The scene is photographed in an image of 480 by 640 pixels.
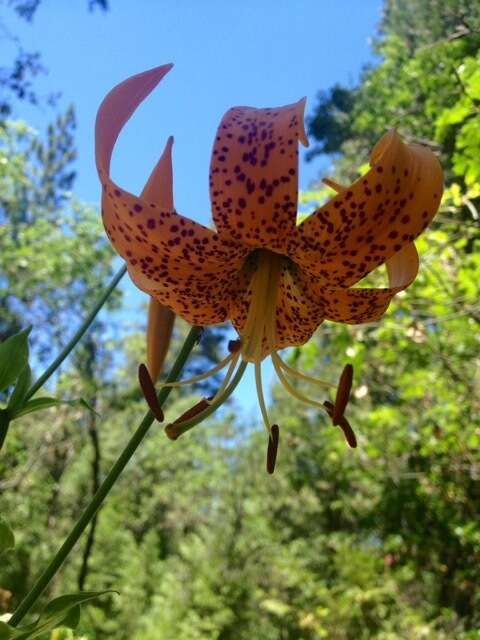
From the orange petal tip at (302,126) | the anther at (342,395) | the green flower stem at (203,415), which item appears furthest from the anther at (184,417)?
the orange petal tip at (302,126)

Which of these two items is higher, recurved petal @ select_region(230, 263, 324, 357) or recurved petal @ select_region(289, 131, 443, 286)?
recurved petal @ select_region(289, 131, 443, 286)

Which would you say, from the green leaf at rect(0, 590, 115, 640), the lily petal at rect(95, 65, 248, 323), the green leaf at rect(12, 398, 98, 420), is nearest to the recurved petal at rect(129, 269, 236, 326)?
the lily petal at rect(95, 65, 248, 323)

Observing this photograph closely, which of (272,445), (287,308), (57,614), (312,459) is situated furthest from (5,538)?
(312,459)

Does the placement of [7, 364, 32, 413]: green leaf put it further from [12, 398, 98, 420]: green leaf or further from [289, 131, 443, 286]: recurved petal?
[289, 131, 443, 286]: recurved petal

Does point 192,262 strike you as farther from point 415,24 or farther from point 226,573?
point 415,24

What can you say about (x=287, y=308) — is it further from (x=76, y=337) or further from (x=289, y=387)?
(x=76, y=337)
